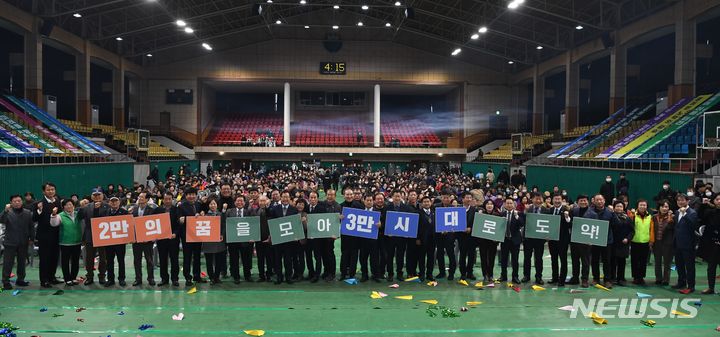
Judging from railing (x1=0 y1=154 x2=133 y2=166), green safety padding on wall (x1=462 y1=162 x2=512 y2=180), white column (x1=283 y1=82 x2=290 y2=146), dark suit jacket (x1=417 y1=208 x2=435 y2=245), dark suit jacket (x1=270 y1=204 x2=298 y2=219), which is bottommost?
dark suit jacket (x1=417 y1=208 x2=435 y2=245)

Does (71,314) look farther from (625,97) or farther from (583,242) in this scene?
(625,97)

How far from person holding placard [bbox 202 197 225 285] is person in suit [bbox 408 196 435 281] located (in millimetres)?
3751

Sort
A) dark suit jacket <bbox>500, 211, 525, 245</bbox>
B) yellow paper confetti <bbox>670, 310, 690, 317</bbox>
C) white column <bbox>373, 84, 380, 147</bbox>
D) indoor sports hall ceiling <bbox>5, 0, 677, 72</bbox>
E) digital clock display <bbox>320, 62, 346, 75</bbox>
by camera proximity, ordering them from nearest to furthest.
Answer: yellow paper confetti <bbox>670, 310, 690, 317</bbox>, dark suit jacket <bbox>500, 211, 525, 245</bbox>, indoor sports hall ceiling <bbox>5, 0, 677, 72</bbox>, digital clock display <bbox>320, 62, 346, 75</bbox>, white column <bbox>373, 84, 380, 147</bbox>

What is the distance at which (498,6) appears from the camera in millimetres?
28734

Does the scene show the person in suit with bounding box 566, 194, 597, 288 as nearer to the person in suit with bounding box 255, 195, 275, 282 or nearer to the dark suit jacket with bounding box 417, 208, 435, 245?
the dark suit jacket with bounding box 417, 208, 435, 245

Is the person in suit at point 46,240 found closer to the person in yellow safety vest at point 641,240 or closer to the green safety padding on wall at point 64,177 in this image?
the green safety padding on wall at point 64,177

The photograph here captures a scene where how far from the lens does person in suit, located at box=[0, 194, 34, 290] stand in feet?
29.9

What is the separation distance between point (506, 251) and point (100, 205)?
26.0 ft

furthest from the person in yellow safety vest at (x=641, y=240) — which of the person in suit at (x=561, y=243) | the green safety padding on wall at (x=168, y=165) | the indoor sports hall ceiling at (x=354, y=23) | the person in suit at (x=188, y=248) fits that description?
the green safety padding on wall at (x=168, y=165)

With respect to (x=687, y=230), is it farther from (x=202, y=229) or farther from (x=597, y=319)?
(x=202, y=229)

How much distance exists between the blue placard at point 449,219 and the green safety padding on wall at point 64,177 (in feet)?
48.8

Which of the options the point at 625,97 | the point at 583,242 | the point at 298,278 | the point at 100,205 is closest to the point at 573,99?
the point at 625,97

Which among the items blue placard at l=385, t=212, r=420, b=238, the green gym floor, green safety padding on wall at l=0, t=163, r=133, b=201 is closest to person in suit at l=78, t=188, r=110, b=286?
the green gym floor

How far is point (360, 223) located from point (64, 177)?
16.3 metres
